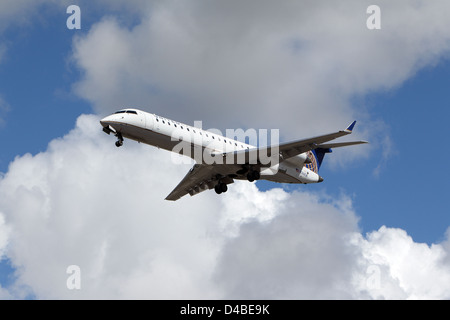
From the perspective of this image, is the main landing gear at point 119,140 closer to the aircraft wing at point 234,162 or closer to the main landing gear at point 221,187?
the aircraft wing at point 234,162

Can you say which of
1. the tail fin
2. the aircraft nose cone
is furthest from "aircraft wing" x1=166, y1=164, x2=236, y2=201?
the aircraft nose cone

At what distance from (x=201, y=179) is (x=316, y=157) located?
10.0 m

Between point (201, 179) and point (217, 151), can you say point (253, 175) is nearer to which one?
point (217, 151)

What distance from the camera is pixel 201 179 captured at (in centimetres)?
5156

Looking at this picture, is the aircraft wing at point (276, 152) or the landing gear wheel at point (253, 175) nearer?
the aircraft wing at point (276, 152)

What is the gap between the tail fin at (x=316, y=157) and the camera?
175 feet

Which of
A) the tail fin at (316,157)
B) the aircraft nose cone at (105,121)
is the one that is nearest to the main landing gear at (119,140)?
the aircraft nose cone at (105,121)

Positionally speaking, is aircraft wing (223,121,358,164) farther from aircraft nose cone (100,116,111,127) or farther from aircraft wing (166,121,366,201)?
aircraft nose cone (100,116,111,127)

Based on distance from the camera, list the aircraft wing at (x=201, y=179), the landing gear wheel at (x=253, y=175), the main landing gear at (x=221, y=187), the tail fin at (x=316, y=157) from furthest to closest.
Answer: the tail fin at (x=316, y=157) → the main landing gear at (x=221, y=187) → the aircraft wing at (x=201, y=179) → the landing gear wheel at (x=253, y=175)

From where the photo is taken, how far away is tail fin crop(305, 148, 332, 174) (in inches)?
2103

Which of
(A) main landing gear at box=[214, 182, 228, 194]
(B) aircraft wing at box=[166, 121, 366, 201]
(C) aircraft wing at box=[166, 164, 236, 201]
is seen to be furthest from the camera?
(A) main landing gear at box=[214, 182, 228, 194]

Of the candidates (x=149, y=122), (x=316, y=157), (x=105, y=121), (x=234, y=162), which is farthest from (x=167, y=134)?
(x=316, y=157)
